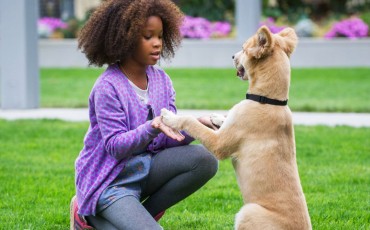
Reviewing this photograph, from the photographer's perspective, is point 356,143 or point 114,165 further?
point 356,143

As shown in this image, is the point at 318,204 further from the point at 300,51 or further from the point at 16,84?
the point at 300,51

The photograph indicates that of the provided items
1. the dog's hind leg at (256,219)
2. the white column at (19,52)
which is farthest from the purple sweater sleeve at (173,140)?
the white column at (19,52)

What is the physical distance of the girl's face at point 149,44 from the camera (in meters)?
4.39

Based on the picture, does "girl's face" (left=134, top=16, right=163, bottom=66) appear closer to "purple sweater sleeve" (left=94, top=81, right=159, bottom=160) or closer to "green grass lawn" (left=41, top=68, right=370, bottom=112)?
"purple sweater sleeve" (left=94, top=81, right=159, bottom=160)

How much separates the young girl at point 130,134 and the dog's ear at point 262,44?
59 cm

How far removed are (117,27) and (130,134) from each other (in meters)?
0.62

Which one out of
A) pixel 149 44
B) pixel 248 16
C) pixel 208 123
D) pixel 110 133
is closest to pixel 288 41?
pixel 208 123

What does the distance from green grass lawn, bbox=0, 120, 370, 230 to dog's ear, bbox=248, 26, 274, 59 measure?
1.42 m

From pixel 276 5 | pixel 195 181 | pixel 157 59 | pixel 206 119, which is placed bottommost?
pixel 276 5

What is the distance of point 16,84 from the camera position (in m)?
11.4

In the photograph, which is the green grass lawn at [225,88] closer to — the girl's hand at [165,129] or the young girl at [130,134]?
the young girl at [130,134]

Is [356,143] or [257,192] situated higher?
[257,192]

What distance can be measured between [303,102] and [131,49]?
7.84 m

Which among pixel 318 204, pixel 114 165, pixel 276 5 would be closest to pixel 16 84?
pixel 318 204
